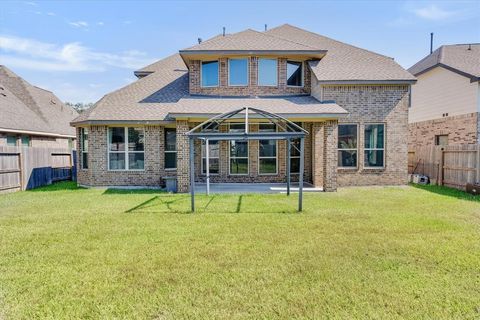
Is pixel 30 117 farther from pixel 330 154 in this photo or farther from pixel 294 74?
pixel 330 154

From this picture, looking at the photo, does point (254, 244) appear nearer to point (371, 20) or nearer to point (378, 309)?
point (378, 309)

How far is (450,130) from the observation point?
15.8 metres

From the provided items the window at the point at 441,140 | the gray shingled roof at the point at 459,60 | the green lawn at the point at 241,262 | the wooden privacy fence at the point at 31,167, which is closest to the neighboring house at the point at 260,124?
the wooden privacy fence at the point at 31,167

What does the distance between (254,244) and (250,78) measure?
1035cm

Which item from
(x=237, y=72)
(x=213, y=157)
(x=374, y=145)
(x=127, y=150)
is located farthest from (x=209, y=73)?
(x=374, y=145)

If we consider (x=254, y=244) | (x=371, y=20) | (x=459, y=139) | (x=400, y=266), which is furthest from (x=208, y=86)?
(x=459, y=139)

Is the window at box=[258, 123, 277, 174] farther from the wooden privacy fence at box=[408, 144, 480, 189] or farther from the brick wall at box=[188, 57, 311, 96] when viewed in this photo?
the wooden privacy fence at box=[408, 144, 480, 189]

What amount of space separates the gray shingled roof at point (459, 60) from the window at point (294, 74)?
8323 mm

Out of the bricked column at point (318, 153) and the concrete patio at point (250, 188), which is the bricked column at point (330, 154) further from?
the bricked column at point (318, 153)

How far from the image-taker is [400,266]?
186 inches

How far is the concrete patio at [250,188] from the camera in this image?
1212 cm

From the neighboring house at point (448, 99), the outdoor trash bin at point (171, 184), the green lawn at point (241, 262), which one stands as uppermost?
the neighboring house at point (448, 99)

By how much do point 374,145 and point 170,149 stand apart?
953cm

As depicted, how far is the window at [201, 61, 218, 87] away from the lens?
14602mm
